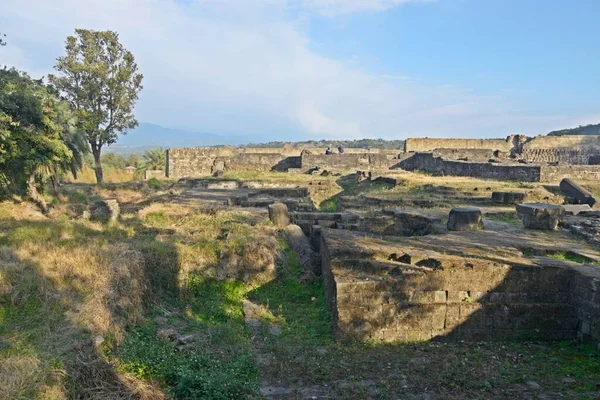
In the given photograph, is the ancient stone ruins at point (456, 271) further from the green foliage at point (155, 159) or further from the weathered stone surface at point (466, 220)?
the green foliage at point (155, 159)

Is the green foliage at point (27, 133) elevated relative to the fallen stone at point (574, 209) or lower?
elevated

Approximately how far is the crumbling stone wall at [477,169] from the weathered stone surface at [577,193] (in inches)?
96.3

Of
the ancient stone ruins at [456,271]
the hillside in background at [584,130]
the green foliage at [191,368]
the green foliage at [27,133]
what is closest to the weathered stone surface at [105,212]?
the green foliage at [27,133]

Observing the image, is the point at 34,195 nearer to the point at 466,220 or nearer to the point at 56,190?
the point at 56,190

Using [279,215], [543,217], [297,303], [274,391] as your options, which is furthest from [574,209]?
[274,391]

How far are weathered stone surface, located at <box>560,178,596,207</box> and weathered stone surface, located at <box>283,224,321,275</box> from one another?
33.5 ft

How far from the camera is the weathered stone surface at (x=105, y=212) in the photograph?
519 inches

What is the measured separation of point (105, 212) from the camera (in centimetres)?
1375

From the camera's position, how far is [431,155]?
2736cm

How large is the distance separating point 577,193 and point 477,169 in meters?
6.60

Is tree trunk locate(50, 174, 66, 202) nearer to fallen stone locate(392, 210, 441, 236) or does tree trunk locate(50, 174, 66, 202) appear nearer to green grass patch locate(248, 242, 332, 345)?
green grass patch locate(248, 242, 332, 345)

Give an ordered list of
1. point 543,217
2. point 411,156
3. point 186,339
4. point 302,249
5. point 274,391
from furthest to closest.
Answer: point 411,156, point 302,249, point 543,217, point 186,339, point 274,391

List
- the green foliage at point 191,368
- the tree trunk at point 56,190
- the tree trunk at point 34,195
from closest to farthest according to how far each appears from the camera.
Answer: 1. the green foliage at point 191,368
2. the tree trunk at point 34,195
3. the tree trunk at point 56,190

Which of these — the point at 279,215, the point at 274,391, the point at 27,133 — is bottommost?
the point at 274,391
